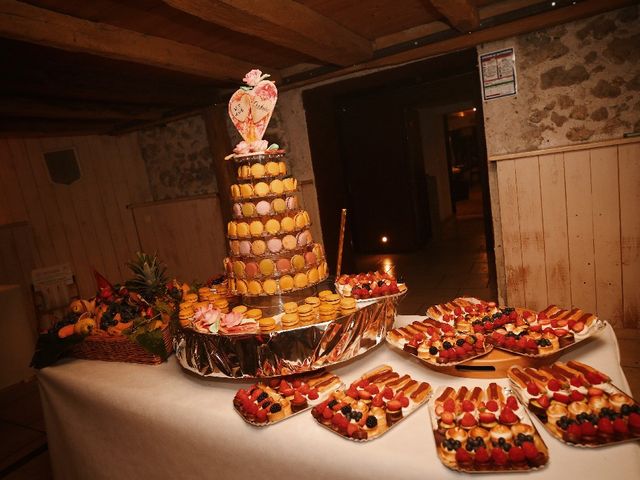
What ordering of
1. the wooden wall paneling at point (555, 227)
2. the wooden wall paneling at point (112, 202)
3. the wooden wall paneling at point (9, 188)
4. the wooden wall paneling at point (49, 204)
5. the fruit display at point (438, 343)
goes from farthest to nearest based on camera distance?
the wooden wall paneling at point (112, 202) → the wooden wall paneling at point (49, 204) → the wooden wall paneling at point (9, 188) → the wooden wall paneling at point (555, 227) → the fruit display at point (438, 343)

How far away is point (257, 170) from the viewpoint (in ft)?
8.05

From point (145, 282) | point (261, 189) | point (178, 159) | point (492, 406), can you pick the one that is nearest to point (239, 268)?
point (261, 189)

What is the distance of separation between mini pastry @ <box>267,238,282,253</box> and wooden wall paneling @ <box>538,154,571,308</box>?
2920 millimetres

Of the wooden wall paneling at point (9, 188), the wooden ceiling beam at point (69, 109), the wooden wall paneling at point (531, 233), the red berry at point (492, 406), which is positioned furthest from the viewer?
the wooden wall paneling at point (9, 188)

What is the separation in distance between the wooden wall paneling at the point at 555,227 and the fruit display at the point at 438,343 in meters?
2.34

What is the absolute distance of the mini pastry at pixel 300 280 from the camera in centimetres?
252

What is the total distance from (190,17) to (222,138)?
2.32m

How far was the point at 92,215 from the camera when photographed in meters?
6.25

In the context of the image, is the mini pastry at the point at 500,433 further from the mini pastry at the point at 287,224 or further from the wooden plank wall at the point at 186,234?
the wooden plank wall at the point at 186,234

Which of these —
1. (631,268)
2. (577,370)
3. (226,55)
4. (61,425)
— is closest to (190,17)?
(226,55)

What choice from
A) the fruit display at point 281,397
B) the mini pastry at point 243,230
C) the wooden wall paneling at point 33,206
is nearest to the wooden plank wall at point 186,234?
the wooden wall paneling at point 33,206

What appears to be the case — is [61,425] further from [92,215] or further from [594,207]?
[594,207]

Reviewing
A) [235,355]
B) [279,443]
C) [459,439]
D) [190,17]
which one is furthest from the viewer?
[190,17]

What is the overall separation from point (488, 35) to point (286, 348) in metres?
3.50
